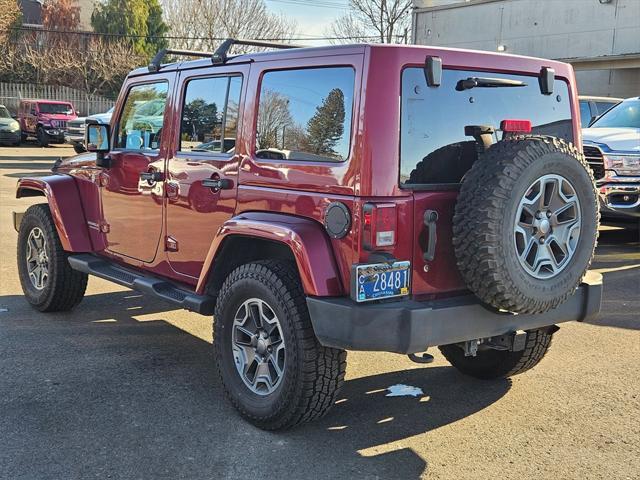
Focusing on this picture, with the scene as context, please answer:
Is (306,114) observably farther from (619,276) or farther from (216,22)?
(216,22)

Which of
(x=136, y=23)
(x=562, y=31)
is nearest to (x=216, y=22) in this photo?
(x=136, y=23)

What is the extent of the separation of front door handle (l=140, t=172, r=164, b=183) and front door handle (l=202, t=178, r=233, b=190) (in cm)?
55

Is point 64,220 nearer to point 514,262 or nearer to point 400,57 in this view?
point 400,57

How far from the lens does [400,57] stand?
133 inches

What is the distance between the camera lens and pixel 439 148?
3.55m

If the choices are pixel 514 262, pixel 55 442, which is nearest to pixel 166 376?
pixel 55 442

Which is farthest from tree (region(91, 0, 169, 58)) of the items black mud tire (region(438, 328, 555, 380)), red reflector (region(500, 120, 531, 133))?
red reflector (region(500, 120, 531, 133))

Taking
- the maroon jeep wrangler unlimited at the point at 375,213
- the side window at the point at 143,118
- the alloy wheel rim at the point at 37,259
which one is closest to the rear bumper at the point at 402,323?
the maroon jeep wrangler unlimited at the point at 375,213

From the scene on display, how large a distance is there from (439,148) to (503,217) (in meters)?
0.55

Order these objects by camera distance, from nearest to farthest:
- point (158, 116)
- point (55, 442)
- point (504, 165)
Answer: point (504, 165) < point (55, 442) < point (158, 116)

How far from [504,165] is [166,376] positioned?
259 centimetres

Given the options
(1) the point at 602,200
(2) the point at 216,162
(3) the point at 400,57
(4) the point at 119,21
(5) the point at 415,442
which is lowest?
(5) the point at 415,442

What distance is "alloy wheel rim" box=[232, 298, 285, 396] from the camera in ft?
12.3

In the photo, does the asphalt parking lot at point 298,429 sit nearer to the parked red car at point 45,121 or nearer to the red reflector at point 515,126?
the red reflector at point 515,126
